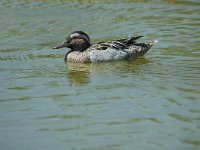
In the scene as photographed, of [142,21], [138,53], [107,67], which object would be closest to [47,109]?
[107,67]

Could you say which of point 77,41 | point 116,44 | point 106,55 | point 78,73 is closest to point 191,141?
point 78,73

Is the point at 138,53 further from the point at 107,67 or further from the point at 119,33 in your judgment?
the point at 119,33

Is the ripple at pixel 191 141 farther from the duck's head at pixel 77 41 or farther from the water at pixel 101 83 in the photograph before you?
the duck's head at pixel 77 41

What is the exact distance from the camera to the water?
321 inches

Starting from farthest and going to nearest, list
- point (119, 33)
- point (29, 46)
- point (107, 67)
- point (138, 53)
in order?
point (119, 33) < point (29, 46) < point (138, 53) < point (107, 67)

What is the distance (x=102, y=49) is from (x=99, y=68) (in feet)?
2.76

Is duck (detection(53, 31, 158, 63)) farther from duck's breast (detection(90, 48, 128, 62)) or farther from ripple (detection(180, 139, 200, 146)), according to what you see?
ripple (detection(180, 139, 200, 146))

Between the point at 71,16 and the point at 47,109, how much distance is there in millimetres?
9872

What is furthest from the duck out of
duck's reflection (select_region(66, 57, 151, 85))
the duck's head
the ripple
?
the ripple

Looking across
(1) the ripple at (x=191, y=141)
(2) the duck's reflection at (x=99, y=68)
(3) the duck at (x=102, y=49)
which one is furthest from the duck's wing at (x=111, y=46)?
(1) the ripple at (x=191, y=141)

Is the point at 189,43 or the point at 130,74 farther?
the point at 189,43

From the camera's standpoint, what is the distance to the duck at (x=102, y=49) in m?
13.9

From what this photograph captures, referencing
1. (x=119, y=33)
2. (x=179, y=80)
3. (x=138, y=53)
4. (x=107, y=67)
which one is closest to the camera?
(x=179, y=80)

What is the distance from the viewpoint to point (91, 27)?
57.9 ft
